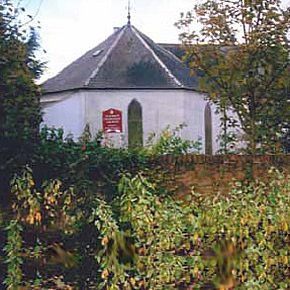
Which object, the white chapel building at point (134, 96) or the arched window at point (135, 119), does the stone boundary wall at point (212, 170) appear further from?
the arched window at point (135, 119)

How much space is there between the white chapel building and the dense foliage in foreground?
21922 millimetres

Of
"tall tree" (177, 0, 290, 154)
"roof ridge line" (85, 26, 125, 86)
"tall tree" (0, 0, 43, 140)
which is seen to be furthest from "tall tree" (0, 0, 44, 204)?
"roof ridge line" (85, 26, 125, 86)

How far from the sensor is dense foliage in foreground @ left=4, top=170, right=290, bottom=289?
5.22 metres

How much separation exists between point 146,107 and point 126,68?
217 cm

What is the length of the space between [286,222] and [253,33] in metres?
13.1

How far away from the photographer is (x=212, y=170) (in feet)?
21.1

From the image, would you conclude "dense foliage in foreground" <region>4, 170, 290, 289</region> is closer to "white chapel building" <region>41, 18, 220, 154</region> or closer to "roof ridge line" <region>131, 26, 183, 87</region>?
"white chapel building" <region>41, 18, 220, 154</region>

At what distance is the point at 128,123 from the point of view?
29.1m

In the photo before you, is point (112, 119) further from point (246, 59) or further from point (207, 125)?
point (246, 59)

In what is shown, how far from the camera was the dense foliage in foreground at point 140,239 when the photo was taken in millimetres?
5219

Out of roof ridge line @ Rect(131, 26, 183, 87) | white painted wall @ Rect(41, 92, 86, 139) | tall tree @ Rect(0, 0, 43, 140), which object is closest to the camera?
tall tree @ Rect(0, 0, 43, 140)

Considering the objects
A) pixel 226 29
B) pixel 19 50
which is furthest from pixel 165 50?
pixel 19 50

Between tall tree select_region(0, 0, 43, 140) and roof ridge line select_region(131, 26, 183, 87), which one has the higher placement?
roof ridge line select_region(131, 26, 183, 87)

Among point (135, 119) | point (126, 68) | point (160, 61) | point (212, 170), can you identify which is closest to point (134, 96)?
point (135, 119)
